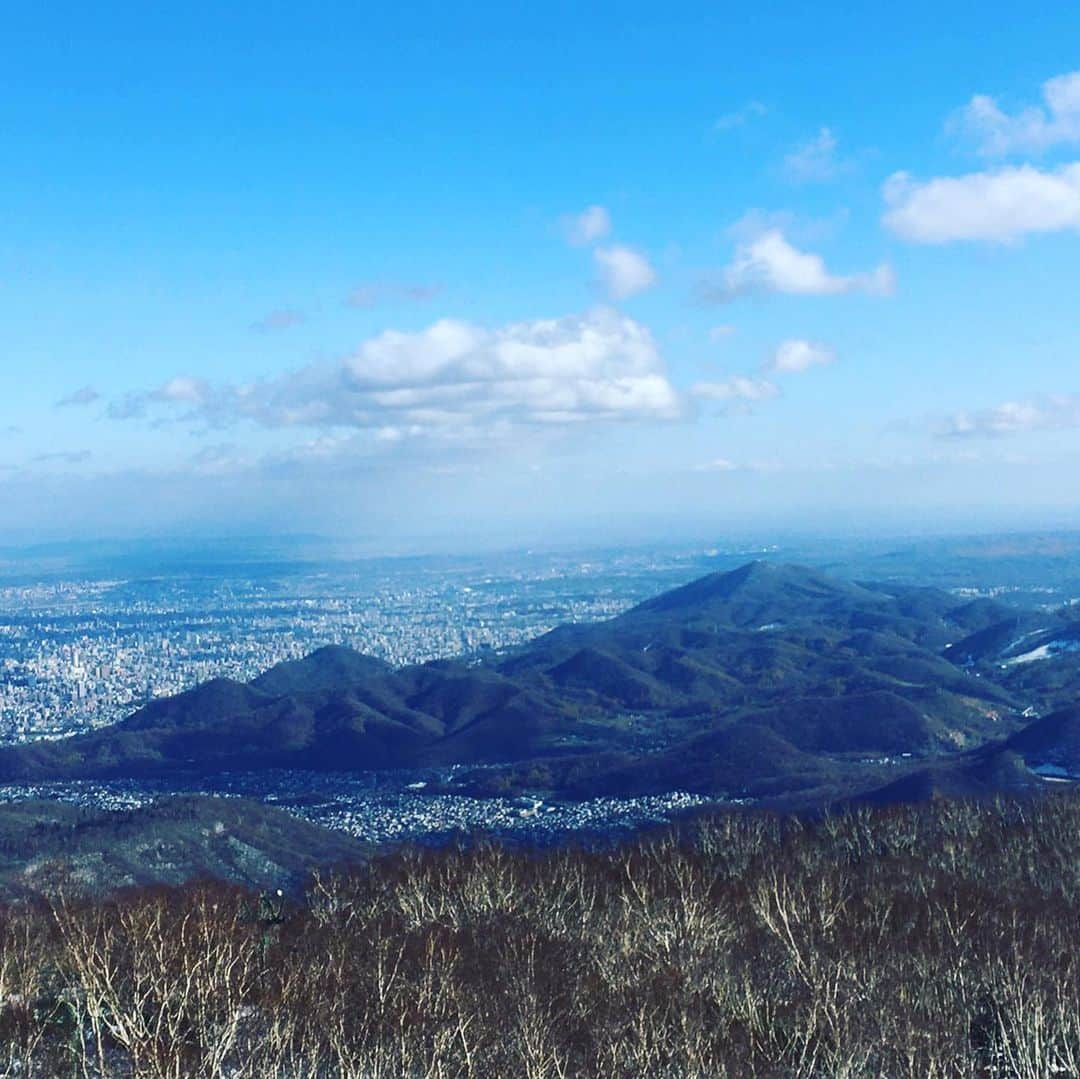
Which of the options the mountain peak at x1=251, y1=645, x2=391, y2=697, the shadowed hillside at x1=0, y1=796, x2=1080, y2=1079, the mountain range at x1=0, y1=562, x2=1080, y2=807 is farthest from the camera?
the mountain peak at x1=251, y1=645, x2=391, y2=697

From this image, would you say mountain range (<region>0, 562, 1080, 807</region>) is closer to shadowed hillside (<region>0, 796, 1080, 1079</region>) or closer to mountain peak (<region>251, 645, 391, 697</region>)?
mountain peak (<region>251, 645, 391, 697</region>)

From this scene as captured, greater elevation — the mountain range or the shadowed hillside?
the shadowed hillside

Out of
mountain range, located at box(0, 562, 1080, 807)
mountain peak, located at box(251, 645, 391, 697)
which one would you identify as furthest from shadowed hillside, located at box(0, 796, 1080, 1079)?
mountain peak, located at box(251, 645, 391, 697)

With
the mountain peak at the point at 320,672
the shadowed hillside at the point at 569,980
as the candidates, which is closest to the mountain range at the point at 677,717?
the mountain peak at the point at 320,672

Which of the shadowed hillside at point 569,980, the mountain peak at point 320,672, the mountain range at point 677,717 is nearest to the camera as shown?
the shadowed hillside at point 569,980

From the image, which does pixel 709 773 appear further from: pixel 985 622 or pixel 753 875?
pixel 985 622

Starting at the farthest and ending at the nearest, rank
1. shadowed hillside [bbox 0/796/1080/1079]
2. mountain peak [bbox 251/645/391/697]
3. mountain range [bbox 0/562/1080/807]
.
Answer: mountain peak [bbox 251/645/391/697] < mountain range [bbox 0/562/1080/807] < shadowed hillside [bbox 0/796/1080/1079]

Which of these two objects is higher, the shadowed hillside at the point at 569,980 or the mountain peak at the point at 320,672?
the shadowed hillside at the point at 569,980

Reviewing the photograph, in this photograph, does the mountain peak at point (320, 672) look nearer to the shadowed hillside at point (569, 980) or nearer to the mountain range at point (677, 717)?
the mountain range at point (677, 717)

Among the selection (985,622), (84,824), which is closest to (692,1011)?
(84,824)
